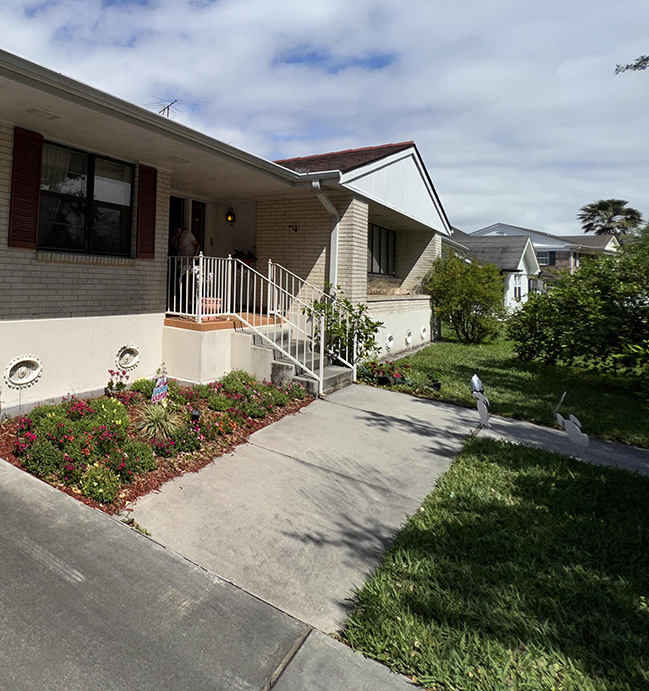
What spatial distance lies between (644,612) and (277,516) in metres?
2.44

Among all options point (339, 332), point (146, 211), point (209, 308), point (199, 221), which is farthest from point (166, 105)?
point (339, 332)

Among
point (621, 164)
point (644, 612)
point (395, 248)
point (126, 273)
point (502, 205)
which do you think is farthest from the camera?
point (502, 205)

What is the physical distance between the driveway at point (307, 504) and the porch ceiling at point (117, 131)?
150 inches

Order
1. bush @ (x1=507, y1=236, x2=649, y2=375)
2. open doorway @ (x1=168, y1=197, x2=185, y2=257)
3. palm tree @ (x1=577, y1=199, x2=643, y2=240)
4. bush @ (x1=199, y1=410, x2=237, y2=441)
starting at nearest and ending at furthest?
1. bush @ (x1=199, y1=410, x2=237, y2=441)
2. bush @ (x1=507, y1=236, x2=649, y2=375)
3. open doorway @ (x1=168, y1=197, x2=185, y2=257)
4. palm tree @ (x1=577, y1=199, x2=643, y2=240)

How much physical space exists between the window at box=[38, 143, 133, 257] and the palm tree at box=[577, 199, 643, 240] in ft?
176

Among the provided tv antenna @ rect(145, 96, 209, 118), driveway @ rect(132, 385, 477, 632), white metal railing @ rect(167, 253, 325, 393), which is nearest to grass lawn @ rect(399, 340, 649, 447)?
driveway @ rect(132, 385, 477, 632)

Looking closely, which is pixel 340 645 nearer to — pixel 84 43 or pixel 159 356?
pixel 159 356

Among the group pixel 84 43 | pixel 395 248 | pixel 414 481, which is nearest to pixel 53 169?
pixel 84 43

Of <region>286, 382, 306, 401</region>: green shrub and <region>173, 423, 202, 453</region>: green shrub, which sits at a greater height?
<region>286, 382, 306, 401</region>: green shrub

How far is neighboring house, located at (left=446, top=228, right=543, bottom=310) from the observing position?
25281mm

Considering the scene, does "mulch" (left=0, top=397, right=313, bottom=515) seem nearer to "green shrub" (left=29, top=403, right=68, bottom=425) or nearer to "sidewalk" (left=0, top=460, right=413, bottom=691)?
"green shrub" (left=29, top=403, right=68, bottom=425)

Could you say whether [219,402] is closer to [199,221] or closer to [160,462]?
[160,462]

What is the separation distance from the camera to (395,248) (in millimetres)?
14750

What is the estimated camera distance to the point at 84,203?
6266 mm
